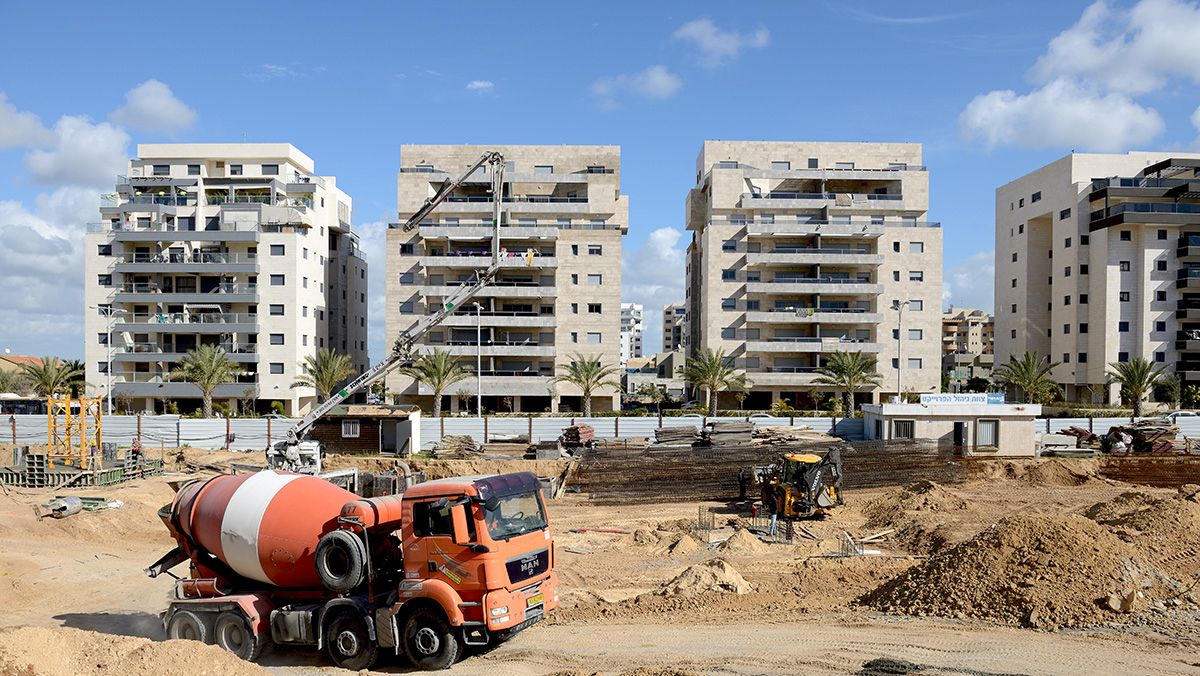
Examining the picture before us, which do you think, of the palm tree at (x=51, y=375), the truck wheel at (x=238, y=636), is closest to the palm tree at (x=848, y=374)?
the truck wheel at (x=238, y=636)

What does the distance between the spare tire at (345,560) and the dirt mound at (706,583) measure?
637 cm

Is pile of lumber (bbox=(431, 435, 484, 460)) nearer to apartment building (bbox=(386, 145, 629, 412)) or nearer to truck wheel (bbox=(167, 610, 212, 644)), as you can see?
apartment building (bbox=(386, 145, 629, 412))

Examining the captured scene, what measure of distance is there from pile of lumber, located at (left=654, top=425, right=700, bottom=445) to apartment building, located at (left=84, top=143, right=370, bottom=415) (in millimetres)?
34035

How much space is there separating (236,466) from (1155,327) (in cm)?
6755

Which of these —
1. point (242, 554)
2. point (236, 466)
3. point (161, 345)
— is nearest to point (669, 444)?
point (236, 466)

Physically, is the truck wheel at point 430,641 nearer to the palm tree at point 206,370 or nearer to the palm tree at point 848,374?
the palm tree at point 848,374

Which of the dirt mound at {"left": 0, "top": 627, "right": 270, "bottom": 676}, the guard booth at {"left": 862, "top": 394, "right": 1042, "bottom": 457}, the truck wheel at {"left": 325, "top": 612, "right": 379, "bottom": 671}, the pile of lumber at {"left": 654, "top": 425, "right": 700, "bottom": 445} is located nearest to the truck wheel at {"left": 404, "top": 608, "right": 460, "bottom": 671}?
the truck wheel at {"left": 325, "top": 612, "right": 379, "bottom": 671}

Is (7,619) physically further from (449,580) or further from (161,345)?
(161,345)

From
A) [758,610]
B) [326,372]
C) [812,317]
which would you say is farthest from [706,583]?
[812,317]

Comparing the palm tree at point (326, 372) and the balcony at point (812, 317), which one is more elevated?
the balcony at point (812, 317)

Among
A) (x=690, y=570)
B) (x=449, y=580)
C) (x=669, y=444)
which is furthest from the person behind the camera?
(x=669, y=444)

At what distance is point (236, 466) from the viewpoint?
31438 mm

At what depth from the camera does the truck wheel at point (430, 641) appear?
10945mm

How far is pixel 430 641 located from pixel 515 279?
50.4 metres
